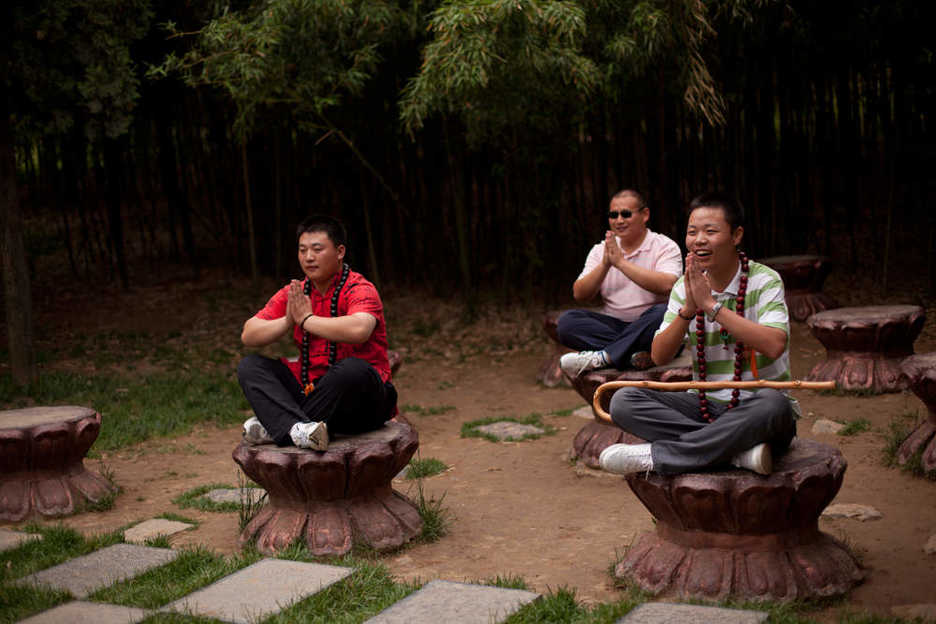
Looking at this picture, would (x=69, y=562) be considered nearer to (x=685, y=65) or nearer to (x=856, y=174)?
(x=685, y=65)

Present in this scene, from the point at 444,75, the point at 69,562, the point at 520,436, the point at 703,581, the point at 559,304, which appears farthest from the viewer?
the point at 559,304

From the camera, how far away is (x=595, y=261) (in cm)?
535

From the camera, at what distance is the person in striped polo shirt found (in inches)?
127

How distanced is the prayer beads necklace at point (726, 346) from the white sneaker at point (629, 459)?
262 millimetres

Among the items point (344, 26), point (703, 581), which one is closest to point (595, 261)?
point (703, 581)

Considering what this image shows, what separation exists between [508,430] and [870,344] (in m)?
2.40

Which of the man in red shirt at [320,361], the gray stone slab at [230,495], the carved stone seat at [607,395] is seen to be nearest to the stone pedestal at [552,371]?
the carved stone seat at [607,395]

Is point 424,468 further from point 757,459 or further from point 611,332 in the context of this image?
point 757,459

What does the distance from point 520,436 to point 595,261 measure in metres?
1.27

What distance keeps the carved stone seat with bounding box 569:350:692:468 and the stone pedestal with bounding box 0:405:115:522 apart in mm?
2461

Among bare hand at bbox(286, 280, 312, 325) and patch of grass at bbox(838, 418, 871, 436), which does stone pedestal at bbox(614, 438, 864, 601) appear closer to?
bare hand at bbox(286, 280, 312, 325)

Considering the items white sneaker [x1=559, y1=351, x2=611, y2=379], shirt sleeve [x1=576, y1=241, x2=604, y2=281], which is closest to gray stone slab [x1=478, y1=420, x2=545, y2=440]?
white sneaker [x1=559, y1=351, x2=611, y2=379]

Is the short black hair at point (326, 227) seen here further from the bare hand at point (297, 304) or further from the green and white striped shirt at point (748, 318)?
the green and white striped shirt at point (748, 318)

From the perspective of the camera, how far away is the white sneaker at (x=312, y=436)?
3.86 m
